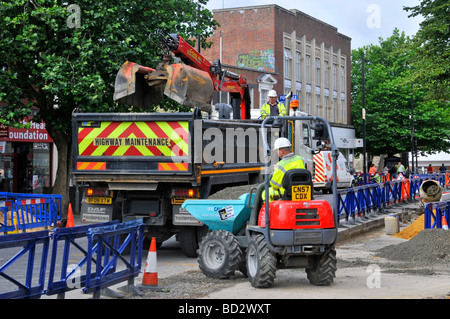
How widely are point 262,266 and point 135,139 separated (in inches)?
174

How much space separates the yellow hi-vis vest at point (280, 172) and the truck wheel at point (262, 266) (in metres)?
0.63

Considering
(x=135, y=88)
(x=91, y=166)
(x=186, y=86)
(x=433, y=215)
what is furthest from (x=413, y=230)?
(x=91, y=166)

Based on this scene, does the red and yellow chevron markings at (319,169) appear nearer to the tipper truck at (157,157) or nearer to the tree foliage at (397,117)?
the tipper truck at (157,157)

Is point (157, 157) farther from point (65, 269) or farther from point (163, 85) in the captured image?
point (65, 269)

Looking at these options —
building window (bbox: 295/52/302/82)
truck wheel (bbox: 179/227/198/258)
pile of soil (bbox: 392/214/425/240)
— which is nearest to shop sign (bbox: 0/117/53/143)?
truck wheel (bbox: 179/227/198/258)

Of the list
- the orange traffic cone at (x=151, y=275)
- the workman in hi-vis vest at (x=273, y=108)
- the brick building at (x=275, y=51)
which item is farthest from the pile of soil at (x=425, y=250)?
the brick building at (x=275, y=51)

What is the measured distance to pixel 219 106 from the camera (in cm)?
1666

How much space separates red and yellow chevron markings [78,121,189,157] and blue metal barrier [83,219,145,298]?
9.87 ft

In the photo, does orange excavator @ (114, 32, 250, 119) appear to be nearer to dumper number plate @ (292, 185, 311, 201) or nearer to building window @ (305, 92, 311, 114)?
dumper number plate @ (292, 185, 311, 201)

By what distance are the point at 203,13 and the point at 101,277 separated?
1862 centimetres

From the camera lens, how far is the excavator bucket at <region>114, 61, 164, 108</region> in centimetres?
1343
